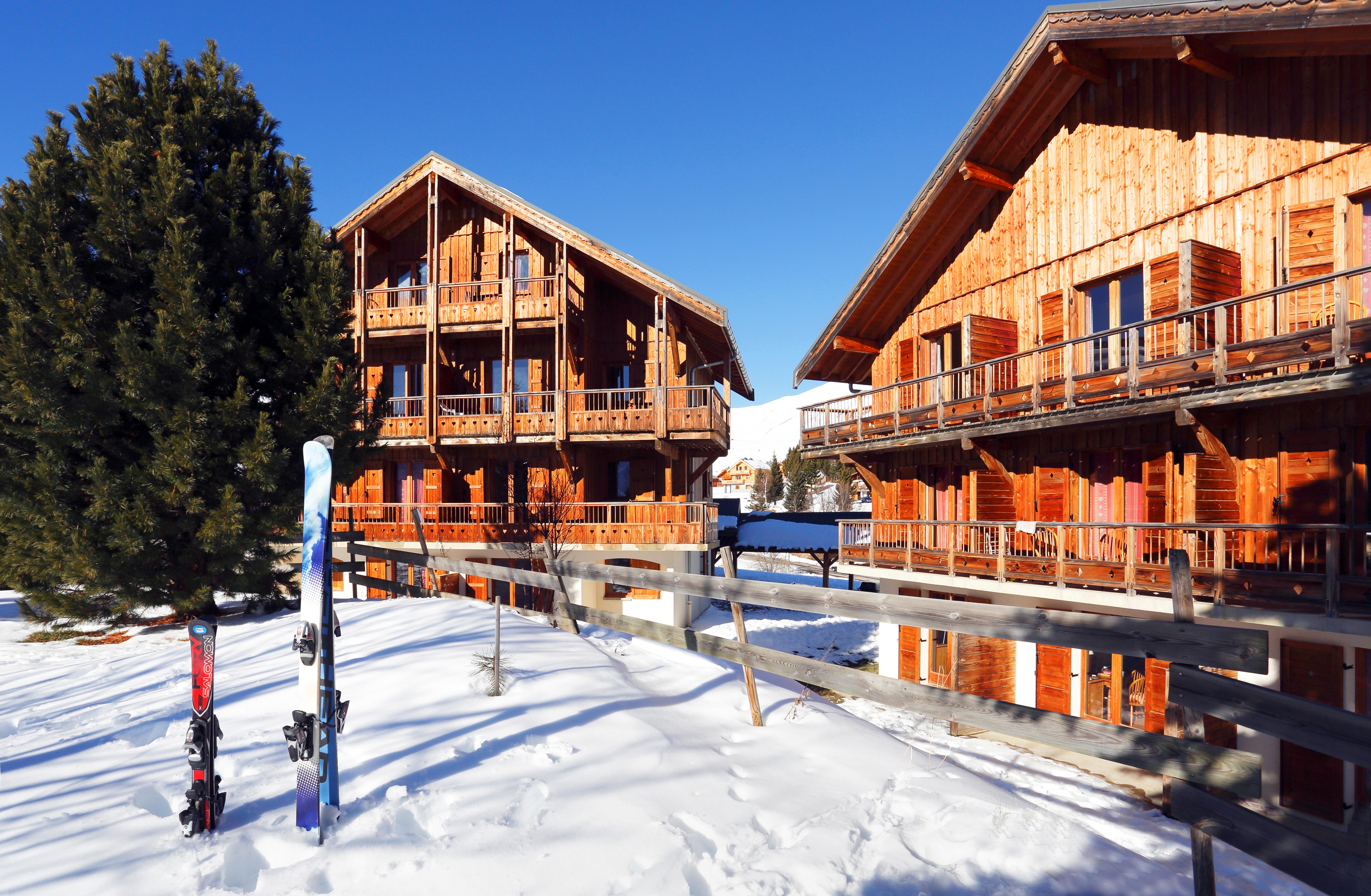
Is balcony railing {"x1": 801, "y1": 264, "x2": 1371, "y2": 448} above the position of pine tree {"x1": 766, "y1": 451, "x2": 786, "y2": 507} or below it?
above

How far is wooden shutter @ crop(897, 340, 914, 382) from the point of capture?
19516mm

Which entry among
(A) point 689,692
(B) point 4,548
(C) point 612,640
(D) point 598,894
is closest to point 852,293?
(C) point 612,640

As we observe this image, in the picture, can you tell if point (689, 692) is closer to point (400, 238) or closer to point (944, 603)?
point (944, 603)

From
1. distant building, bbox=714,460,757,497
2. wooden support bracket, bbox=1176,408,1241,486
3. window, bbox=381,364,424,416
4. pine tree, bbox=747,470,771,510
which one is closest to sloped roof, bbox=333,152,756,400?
window, bbox=381,364,424,416

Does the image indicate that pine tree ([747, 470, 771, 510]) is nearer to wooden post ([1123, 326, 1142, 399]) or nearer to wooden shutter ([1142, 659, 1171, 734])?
wooden shutter ([1142, 659, 1171, 734])

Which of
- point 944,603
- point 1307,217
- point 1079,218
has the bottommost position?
point 944,603

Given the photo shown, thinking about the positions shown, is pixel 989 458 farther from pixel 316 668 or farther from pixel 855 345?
pixel 316 668

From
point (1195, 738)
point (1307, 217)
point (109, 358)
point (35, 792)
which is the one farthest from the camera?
point (109, 358)

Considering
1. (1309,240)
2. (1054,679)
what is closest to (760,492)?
(1054,679)

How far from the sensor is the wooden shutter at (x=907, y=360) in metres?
19.5

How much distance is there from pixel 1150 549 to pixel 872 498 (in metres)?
8.01

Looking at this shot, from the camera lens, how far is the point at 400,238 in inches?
1060

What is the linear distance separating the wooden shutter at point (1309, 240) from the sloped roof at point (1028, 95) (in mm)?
2164

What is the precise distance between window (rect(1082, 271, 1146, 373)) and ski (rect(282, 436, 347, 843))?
44.8 feet
